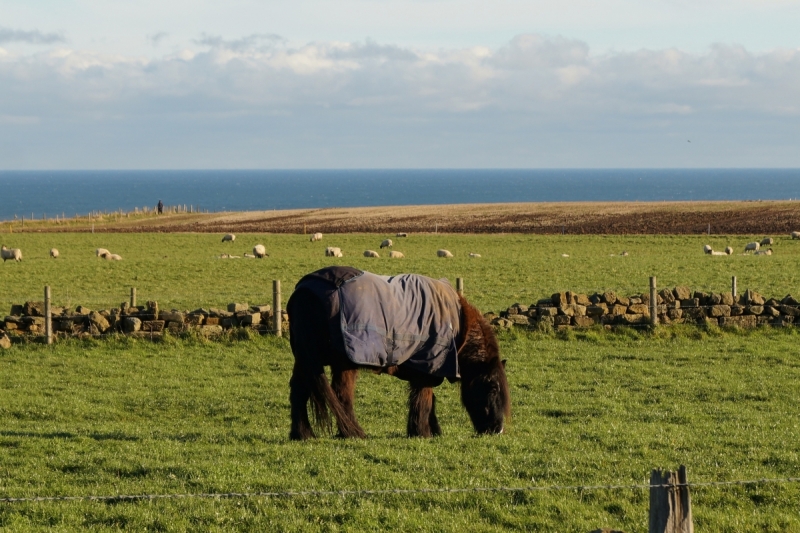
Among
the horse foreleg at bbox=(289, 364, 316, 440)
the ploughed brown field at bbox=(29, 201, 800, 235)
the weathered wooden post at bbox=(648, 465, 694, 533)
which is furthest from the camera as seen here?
the ploughed brown field at bbox=(29, 201, 800, 235)

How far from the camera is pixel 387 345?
9.45 meters

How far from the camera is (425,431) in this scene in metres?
10.2

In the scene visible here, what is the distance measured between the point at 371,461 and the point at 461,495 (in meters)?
1.31

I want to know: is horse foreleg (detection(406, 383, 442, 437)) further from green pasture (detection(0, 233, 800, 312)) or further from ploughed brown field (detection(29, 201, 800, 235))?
ploughed brown field (detection(29, 201, 800, 235))

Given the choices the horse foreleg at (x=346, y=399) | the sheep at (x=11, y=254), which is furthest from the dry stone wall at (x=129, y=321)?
the sheep at (x=11, y=254)

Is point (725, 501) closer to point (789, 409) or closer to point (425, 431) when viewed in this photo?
point (425, 431)

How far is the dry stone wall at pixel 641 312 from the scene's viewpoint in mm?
19812

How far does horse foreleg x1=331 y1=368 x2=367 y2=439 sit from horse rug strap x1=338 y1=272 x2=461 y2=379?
2.14ft

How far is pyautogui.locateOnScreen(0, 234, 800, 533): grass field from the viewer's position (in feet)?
23.5

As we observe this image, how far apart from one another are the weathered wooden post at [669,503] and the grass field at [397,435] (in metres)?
2.24

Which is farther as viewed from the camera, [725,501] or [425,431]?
[425,431]

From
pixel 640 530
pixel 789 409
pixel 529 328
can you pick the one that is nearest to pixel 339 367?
pixel 640 530

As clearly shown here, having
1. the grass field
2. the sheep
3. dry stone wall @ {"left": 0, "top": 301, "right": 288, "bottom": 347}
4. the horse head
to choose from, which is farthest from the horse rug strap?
the sheep

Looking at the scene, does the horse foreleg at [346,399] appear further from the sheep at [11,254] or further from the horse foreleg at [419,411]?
the sheep at [11,254]
